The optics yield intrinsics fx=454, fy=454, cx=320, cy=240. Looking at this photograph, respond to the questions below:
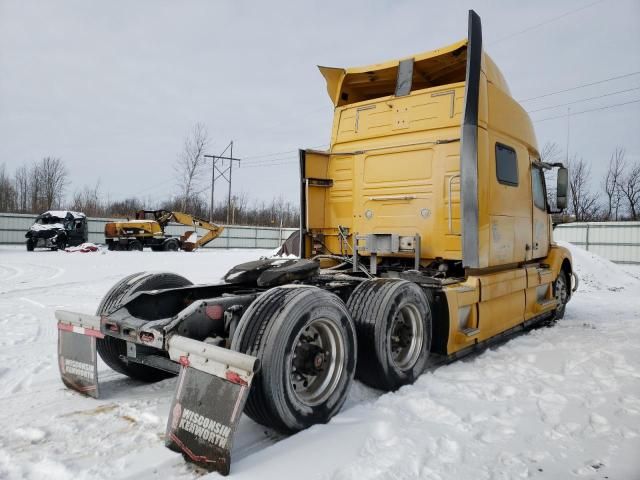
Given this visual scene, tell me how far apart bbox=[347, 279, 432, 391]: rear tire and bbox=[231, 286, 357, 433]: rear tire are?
1.21ft

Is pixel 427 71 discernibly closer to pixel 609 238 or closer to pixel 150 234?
Result: pixel 609 238

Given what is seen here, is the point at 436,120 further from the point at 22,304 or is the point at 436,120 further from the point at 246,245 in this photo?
the point at 246,245

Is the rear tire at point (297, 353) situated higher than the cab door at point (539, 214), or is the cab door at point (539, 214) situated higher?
the cab door at point (539, 214)

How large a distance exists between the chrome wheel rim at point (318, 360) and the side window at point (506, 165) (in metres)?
3.20

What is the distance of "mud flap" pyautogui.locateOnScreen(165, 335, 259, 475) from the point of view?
8.19 ft

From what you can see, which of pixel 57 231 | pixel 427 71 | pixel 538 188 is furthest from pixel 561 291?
pixel 57 231

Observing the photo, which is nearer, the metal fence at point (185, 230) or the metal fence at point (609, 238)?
the metal fence at point (609, 238)

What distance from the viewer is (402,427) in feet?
10.2

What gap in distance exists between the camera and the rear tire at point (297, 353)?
2.78m

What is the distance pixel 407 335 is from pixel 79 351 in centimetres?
279

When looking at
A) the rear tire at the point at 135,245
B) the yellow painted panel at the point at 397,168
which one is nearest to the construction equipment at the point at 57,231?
the rear tire at the point at 135,245

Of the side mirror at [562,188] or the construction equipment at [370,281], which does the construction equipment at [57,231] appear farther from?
the side mirror at [562,188]

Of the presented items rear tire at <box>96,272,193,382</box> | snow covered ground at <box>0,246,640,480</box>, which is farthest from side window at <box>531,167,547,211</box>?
rear tire at <box>96,272,193,382</box>

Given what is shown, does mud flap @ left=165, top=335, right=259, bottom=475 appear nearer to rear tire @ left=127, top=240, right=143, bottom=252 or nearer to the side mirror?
the side mirror
